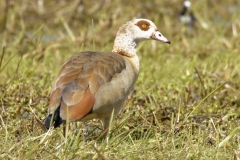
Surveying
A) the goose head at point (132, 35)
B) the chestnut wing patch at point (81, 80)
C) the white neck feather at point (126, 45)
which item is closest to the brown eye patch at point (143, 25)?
the goose head at point (132, 35)

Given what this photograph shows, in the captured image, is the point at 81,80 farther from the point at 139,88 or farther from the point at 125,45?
the point at 139,88

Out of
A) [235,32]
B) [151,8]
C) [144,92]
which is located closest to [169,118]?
[144,92]

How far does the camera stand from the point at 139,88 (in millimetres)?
6586

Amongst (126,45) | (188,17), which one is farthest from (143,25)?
(188,17)

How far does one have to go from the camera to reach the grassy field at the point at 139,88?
4484 mm

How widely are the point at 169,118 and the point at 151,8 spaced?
560 centimetres

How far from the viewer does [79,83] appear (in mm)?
4734

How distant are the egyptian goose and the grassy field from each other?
0.16 meters

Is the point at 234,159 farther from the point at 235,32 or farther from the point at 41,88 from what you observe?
the point at 235,32

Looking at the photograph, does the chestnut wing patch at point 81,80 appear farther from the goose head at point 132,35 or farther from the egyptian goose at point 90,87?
the goose head at point 132,35

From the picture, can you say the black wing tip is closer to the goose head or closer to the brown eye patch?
the goose head

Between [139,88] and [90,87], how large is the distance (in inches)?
74.5

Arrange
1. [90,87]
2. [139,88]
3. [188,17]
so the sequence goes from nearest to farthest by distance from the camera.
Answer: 1. [90,87]
2. [139,88]
3. [188,17]

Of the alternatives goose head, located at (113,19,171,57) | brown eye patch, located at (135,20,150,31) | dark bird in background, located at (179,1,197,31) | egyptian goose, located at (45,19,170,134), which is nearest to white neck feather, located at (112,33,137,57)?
goose head, located at (113,19,171,57)
